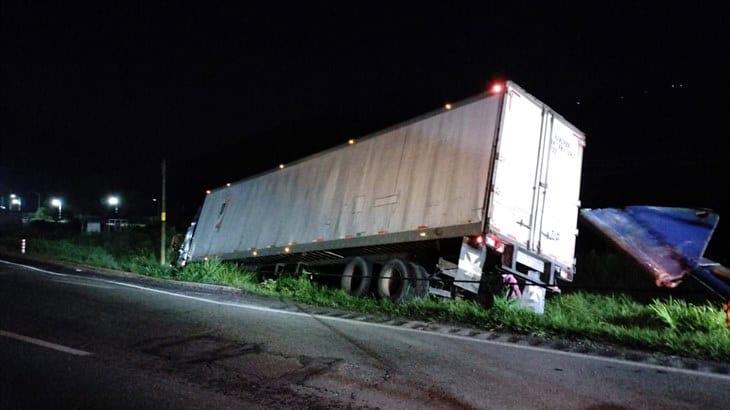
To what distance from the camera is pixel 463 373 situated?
5547 mm

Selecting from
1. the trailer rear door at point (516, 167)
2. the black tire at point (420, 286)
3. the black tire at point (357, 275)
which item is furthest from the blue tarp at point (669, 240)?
the black tire at point (357, 275)

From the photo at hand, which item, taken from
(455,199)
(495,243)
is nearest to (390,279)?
(455,199)

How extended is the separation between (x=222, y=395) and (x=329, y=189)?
384 inches

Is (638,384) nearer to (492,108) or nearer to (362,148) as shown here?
(492,108)

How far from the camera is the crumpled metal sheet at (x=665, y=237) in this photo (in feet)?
31.7

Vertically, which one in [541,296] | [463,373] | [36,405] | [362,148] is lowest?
[36,405]

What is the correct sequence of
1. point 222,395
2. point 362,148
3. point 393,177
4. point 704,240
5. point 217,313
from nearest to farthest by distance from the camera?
1. point 222,395
2. point 217,313
3. point 704,240
4. point 393,177
5. point 362,148

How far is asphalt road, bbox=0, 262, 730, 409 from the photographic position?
4664 mm

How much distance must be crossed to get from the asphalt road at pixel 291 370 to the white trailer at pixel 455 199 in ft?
10.5

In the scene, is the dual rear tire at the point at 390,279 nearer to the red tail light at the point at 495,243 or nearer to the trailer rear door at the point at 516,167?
the red tail light at the point at 495,243

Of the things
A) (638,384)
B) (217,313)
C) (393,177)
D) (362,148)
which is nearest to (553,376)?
(638,384)

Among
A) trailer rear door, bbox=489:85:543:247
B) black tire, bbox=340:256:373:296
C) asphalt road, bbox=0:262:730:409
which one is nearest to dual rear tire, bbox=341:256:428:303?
black tire, bbox=340:256:373:296

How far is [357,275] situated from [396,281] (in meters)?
1.51

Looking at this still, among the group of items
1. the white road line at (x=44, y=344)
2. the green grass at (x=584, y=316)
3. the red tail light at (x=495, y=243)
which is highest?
the red tail light at (x=495, y=243)
